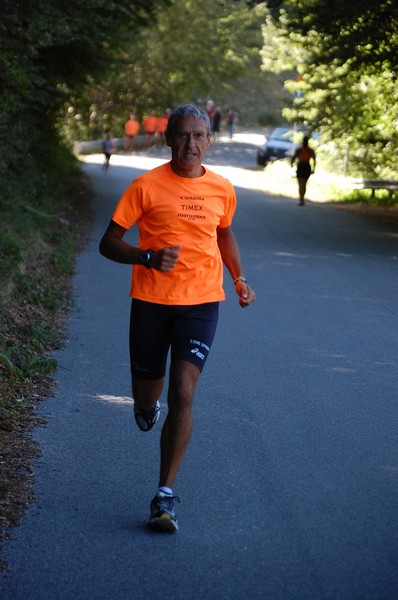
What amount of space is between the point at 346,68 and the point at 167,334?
83.6ft

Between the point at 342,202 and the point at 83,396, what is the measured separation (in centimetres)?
2483

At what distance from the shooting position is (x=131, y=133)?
51.9 meters

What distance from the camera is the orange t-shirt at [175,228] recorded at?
5.86 meters

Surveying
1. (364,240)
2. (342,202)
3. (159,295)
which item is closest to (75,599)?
(159,295)

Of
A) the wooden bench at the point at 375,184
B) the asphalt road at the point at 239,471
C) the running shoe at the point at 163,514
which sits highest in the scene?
the running shoe at the point at 163,514

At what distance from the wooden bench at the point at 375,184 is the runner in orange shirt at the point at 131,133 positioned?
2007 cm

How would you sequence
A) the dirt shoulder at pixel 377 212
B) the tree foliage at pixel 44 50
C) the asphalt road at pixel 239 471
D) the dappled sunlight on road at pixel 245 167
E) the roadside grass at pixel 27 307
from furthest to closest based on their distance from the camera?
the dappled sunlight on road at pixel 245 167, the dirt shoulder at pixel 377 212, the tree foliage at pixel 44 50, the roadside grass at pixel 27 307, the asphalt road at pixel 239 471

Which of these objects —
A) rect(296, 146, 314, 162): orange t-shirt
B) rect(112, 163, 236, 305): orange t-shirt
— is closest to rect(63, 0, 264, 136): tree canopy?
rect(296, 146, 314, 162): orange t-shirt

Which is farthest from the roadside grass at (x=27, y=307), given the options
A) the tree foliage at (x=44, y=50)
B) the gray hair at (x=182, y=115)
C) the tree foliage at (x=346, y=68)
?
the tree foliage at (x=346, y=68)

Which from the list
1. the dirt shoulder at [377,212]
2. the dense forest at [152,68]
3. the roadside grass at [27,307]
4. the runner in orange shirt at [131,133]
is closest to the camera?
the roadside grass at [27,307]

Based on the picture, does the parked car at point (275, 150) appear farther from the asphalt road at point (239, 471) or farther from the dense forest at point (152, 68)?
the asphalt road at point (239, 471)

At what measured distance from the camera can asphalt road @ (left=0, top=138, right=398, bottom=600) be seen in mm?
5094

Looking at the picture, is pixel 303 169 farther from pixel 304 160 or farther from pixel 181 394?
pixel 181 394

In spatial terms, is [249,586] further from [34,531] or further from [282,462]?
[282,462]
